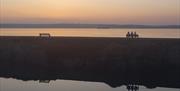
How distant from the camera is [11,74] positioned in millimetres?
18953

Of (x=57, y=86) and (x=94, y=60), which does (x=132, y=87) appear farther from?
(x=94, y=60)

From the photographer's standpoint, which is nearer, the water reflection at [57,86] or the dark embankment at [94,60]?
the water reflection at [57,86]

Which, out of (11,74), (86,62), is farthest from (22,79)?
(86,62)

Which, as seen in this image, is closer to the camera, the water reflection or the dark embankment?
the water reflection

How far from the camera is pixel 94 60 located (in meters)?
19.6

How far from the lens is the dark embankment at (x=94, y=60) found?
59.0ft

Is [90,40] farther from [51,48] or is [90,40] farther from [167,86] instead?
[167,86]

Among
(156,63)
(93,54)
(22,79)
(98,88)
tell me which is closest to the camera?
(98,88)

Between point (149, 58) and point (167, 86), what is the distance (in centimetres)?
329

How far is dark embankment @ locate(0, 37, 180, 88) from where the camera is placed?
59.0ft

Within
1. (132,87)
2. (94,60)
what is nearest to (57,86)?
(132,87)

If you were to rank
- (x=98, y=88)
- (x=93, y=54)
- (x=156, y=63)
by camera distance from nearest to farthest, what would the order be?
(x=98, y=88)
(x=156, y=63)
(x=93, y=54)

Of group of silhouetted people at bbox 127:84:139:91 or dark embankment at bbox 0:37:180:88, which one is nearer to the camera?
group of silhouetted people at bbox 127:84:139:91

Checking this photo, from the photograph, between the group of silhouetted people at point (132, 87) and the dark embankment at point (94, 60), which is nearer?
the group of silhouetted people at point (132, 87)
